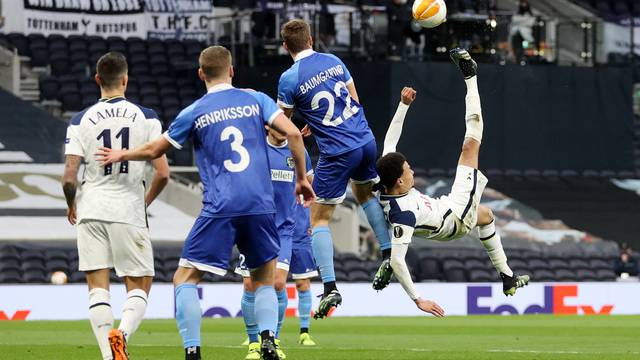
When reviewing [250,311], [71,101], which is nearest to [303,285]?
[250,311]

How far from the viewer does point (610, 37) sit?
32.6 m

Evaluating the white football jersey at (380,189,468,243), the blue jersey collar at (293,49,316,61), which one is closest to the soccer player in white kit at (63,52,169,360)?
the blue jersey collar at (293,49,316,61)

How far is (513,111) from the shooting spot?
98.2 ft

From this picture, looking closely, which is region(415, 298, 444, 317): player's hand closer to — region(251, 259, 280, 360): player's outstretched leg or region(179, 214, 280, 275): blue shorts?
region(251, 259, 280, 360): player's outstretched leg

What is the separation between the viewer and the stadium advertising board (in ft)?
73.7

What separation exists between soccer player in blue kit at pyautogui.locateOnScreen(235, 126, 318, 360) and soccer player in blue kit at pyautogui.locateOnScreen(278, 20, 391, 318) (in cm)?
38

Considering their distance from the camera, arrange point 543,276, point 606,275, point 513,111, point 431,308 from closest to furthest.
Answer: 1. point 431,308
2. point 543,276
3. point 606,275
4. point 513,111

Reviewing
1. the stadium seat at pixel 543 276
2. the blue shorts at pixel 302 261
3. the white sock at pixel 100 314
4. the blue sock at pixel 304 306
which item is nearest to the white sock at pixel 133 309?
the white sock at pixel 100 314

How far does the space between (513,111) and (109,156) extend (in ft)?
67.3

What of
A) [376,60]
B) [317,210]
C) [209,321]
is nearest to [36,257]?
[209,321]

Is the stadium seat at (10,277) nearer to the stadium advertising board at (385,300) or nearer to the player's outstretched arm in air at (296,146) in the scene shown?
the stadium advertising board at (385,300)

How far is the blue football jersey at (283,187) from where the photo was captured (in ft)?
43.9

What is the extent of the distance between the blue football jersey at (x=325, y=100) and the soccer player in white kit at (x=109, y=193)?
1683mm

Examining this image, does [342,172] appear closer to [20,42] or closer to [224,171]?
[224,171]
